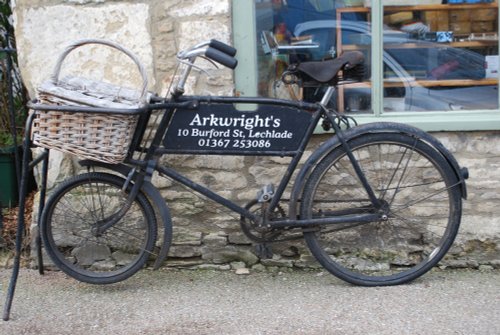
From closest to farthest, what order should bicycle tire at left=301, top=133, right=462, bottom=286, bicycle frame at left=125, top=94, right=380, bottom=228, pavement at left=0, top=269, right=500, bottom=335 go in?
pavement at left=0, top=269, right=500, bottom=335 < bicycle frame at left=125, top=94, right=380, bottom=228 < bicycle tire at left=301, top=133, right=462, bottom=286

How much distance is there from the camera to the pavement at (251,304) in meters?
4.13

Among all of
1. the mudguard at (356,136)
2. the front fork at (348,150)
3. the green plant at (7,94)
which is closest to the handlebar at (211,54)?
the front fork at (348,150)

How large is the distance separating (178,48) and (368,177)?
1387mm

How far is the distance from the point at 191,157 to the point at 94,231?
2.48 feet

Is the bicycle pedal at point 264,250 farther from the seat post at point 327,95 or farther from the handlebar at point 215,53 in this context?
the handlebar at point 215,53

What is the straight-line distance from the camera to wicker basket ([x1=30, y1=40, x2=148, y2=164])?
414 centimetres

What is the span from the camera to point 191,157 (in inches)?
192

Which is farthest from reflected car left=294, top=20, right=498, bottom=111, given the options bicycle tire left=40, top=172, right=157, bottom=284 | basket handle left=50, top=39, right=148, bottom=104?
A: bicycle tire left=40, top=172, right=157, bottom=284

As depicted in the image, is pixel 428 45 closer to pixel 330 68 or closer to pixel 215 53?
pixel 330 68

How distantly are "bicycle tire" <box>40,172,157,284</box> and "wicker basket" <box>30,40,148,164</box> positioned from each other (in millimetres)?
340

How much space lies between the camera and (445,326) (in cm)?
409

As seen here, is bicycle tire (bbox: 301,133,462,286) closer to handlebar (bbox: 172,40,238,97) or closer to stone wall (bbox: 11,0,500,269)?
stone wall (bbox: 11,0,500,269)

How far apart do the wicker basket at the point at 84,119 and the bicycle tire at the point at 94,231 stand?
1.12 feet

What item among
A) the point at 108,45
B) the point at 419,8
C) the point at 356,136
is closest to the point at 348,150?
the point at 356,136
